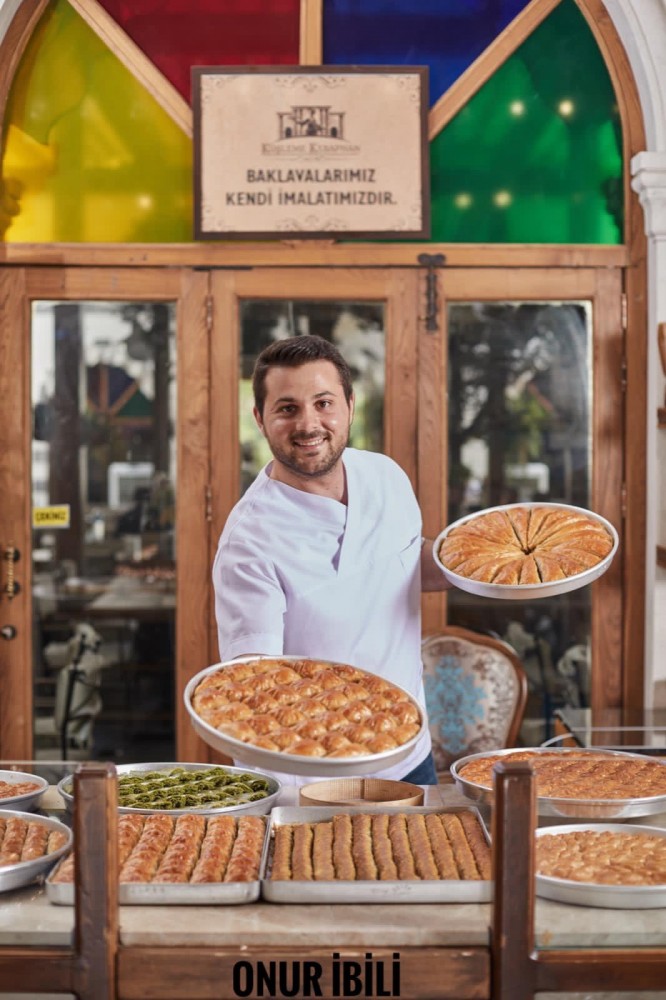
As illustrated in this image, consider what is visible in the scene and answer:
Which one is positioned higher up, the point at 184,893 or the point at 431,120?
the point at 431,120

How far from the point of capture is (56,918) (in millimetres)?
1777

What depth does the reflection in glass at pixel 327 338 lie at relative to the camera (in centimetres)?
385

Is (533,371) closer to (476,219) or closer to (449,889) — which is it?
(476,219)

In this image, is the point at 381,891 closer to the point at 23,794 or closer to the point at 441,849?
the point at 441,849

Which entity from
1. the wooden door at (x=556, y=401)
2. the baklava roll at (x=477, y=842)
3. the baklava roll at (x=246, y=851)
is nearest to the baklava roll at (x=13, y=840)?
the baklava roll at (x=246, y=851)

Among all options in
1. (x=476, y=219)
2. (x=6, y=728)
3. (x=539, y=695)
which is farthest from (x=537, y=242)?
(x=6, y=728)

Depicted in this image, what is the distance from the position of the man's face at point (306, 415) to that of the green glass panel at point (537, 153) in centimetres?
123

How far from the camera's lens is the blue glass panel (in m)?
3.81

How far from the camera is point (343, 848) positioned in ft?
6.39


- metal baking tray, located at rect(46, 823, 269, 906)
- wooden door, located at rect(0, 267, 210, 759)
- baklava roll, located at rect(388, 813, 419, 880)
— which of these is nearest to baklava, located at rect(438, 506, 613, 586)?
baklava roll, located at rect(388, 813, 419, 880)

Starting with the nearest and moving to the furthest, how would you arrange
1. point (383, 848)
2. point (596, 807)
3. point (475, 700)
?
point (383, 848)
point (596, 807)
point (475, 700)

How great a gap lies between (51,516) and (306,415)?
1.44m

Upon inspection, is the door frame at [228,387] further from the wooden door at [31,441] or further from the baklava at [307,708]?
the baklava at [307,708]

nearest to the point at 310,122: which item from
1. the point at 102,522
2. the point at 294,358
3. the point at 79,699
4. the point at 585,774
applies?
the point at 294,358
